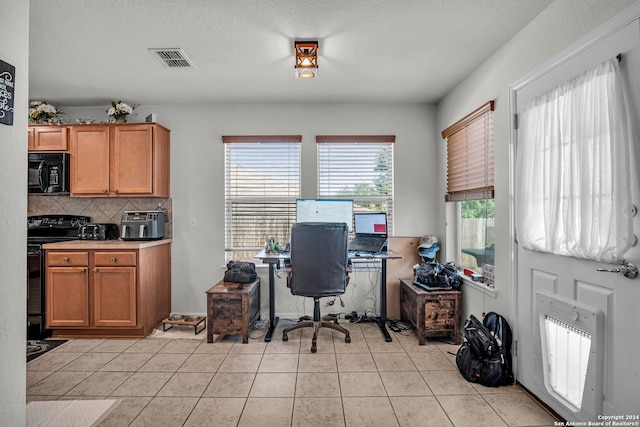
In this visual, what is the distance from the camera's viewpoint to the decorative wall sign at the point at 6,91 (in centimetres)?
140

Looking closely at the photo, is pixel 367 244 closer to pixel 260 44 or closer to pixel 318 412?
pixel 318 412

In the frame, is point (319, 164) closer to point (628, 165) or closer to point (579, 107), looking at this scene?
point (579, 107)

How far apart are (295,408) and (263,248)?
2.03 m

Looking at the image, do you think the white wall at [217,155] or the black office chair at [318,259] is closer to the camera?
the black office chair at [318,259]

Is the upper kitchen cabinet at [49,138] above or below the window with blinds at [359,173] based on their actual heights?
above

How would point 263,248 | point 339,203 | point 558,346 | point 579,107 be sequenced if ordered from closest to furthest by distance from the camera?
point 579,107 < point 558,346 < point 339,203 < point 263,248

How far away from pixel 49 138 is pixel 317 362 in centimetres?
361

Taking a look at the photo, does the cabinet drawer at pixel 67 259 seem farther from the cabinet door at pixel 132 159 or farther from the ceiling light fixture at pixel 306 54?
the ceiling light fixture at pixel 306 54

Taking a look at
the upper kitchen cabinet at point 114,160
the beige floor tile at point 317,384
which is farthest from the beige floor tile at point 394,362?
the upper kitchen cabinet at point 114,160

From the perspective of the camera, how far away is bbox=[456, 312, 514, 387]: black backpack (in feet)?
7.46

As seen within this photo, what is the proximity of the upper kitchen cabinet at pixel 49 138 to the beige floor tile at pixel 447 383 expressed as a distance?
4151mm

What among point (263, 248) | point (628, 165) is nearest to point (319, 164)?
point (263, 248)

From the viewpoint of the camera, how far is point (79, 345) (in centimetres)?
307

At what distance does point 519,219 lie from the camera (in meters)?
2.22
